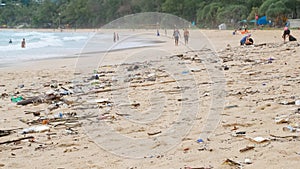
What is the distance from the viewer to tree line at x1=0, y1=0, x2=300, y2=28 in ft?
133

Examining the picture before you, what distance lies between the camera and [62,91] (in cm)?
747

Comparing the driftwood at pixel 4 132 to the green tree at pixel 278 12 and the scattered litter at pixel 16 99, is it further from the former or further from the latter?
the green tree at pixel 278 12

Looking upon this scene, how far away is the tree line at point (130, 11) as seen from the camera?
1598 inches

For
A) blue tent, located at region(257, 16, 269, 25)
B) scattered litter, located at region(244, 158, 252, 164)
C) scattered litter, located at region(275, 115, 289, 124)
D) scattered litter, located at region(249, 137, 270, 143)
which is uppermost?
blue tent, located at region(257, 16, 269, 25)

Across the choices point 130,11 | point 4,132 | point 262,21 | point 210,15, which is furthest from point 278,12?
point 130,11

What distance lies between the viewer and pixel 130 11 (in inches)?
3236

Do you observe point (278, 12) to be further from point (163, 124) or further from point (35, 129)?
point (35, 129)

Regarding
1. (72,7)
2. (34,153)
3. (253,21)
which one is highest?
(72,7)

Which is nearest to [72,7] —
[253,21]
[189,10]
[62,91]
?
[189,10]

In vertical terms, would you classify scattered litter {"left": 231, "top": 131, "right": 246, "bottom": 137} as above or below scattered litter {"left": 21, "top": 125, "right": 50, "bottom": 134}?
above

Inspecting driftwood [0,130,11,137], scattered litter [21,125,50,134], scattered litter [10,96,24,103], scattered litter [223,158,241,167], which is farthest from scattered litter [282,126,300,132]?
scattered litter [10,96,24,103]

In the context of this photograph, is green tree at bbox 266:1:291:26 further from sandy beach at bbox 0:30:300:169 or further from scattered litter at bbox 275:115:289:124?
scattered litter at bbox 275:115:289:124

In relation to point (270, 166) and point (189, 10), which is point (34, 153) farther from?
point (189, 10)

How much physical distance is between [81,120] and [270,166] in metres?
2.87
